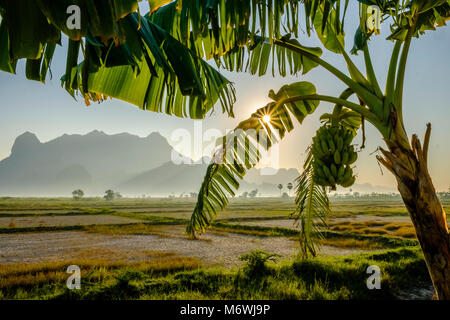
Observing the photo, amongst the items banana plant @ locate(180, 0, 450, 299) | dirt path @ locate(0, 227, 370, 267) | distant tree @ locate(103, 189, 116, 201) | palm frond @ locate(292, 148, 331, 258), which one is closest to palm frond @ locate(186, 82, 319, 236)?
banana plant @ locate(180, 0, 450, 299)

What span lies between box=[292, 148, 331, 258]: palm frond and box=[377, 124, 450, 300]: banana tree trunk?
1.12m

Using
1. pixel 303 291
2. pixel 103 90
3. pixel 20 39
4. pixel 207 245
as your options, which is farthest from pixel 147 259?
pixel 20 39

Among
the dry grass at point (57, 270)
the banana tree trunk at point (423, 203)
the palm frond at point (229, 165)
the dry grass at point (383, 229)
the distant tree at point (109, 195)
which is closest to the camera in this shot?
the banana tree trunk at point (423, 203)

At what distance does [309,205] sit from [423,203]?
4.96ft

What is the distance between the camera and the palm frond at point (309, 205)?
326 centimetres

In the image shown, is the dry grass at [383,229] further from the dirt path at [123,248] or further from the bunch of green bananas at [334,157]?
the bunch of green bananas at [334,157]

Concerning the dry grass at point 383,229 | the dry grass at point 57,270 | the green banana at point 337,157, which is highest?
the green banana at point 337,157

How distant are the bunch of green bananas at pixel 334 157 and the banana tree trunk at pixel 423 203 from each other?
37 cm

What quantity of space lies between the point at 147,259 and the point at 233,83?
11.2m

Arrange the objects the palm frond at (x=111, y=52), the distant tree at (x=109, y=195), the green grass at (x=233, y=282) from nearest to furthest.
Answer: the palm frond at (x=111, y=52) → the green grass at (x=233, y=282) → the distant tree at (x=109, y=195)

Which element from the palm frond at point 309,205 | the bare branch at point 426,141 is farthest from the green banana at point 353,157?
the palm frond at point 309,205

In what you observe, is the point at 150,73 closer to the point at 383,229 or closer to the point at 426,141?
the point at 426,141

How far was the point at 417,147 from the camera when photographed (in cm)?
211

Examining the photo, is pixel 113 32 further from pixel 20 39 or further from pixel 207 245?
pixel 207 245
